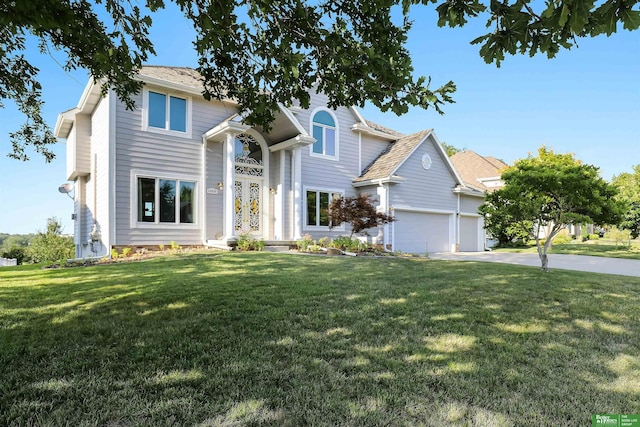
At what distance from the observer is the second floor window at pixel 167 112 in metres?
11.8

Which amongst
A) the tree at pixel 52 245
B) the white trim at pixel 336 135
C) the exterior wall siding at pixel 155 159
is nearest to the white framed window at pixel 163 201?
the exterior wall siding at pixel 155 159

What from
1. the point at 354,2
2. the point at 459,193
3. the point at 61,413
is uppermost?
the point at 354,2

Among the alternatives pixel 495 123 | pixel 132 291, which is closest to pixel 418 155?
pixel 495 123

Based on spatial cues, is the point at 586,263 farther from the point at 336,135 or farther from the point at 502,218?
the point at 336,135

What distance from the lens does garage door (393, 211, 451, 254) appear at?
16.4m

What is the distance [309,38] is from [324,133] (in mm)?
11761

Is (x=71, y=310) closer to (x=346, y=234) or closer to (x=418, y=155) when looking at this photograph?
(x=346, y=234)

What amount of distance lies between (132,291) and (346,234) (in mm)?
11173

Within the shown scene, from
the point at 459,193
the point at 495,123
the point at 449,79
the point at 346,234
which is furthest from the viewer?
the point at 495,123

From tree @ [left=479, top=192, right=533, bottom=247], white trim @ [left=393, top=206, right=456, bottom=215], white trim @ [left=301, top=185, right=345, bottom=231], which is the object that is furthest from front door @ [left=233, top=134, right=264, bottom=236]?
tree @ [left=479, top=192, right=533, bottom=247]

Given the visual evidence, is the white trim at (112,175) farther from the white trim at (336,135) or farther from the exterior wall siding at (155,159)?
the white trim at (336,135)

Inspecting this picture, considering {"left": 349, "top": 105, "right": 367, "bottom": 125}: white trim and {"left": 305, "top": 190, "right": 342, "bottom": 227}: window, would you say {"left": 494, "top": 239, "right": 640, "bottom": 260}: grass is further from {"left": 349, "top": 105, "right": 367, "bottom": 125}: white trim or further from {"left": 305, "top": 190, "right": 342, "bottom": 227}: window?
{"left": 305, "top": 190, "right": 342, "bottom": 227}: window

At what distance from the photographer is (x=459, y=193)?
18.4 metres

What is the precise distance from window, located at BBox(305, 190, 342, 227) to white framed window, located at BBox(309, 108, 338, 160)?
5.57 feet
